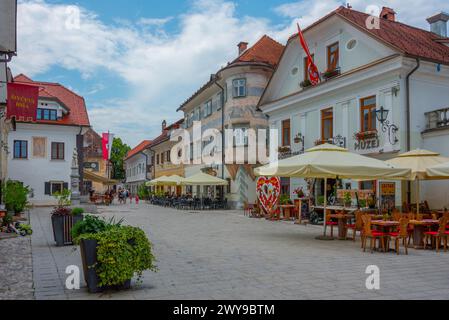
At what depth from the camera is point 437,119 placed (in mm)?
17078

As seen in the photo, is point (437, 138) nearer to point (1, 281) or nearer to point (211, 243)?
point (211, 243)

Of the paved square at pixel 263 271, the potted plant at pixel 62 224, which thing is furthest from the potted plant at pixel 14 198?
the potted plant at pixel 62 224

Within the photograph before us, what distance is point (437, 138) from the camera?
663 inches

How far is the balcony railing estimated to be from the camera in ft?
54.7

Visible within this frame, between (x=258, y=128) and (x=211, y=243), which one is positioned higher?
(x=258, y=128)

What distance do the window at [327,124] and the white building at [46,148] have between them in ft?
69.9

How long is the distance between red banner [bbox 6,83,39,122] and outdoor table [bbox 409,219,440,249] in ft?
43.3

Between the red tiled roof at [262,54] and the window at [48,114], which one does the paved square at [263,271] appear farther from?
the window at [48,114]

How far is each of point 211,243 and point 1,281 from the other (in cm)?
576

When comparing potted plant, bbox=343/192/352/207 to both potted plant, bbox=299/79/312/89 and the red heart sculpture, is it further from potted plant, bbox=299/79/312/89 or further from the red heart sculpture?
potted plant, bbox=299/79/312/89

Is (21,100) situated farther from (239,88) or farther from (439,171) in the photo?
(239,88)

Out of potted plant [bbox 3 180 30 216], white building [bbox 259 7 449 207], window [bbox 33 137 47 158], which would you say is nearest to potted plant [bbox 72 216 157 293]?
white building [bbox 259 7 449 207]

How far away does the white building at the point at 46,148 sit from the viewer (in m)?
33.9
